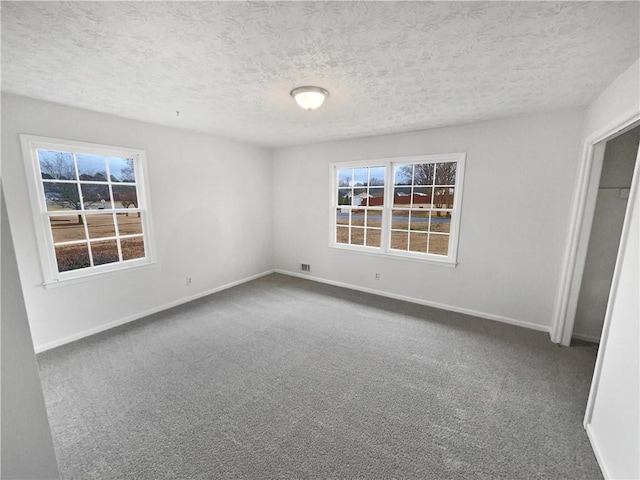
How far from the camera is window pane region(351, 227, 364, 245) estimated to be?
14.7 ft

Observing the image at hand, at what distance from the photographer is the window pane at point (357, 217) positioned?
4.41 meters

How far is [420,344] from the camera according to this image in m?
2.86

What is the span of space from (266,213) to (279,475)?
4.28 metres

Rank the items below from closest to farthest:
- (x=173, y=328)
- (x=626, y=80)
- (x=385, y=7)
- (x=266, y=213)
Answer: (x=385, y=7)
(x=626, y=80)
(x=173, y=328)
(x=266, y=213)

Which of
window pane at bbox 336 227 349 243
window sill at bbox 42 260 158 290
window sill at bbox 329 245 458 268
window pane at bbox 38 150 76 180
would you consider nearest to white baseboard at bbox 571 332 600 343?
window sill at bbox 329 245 458 268

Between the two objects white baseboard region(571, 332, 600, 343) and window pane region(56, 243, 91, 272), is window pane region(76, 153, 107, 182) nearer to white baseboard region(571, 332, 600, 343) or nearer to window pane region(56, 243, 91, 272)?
window pane region(56, 243, 91, 272)

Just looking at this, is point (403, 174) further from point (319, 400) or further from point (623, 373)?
point (319, 400)

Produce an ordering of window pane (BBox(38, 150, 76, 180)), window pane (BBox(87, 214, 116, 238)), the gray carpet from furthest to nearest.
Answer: window pane (BBox(87, 214, 116, 238)), window pane (BBox(38, 150, 76, 180)), the gray carpet

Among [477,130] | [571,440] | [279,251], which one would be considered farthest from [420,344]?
[279,251]

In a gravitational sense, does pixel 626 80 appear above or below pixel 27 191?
above

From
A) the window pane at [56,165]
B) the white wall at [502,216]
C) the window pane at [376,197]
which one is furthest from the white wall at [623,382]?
the window pane at [56,165]

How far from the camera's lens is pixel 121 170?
3.24 meters

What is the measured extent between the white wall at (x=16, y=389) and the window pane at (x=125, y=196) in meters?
2.88

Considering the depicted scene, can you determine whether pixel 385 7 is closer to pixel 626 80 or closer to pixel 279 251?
pixel 626 80
